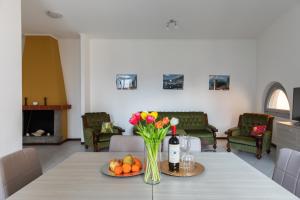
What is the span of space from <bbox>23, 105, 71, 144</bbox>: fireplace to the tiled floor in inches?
10.7

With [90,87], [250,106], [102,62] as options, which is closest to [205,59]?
[250,106]

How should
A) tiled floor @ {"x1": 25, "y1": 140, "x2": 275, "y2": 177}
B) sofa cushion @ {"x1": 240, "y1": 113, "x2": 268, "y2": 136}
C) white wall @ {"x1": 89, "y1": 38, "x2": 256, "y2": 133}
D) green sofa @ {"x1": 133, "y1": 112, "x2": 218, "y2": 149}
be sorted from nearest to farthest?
tiled floor @ {"x1": 25, "y1": 140, "x2": 275, "y2": 177} < sofa cushion @ {"x1": 240, "y1": 113, "x2": 268, "y2": 136} < green sofa @ {"x1": 133, "y1": 112, "x2": 218, "y2": 149} < white wall @ {"x1": 89, "y1": 38, "x2": 256, "y2": 133}

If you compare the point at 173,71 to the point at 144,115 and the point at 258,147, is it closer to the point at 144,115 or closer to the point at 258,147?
the point at 258,147

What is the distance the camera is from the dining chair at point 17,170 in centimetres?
131

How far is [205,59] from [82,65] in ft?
11.3

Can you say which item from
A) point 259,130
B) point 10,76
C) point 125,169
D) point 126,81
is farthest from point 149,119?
point 126,81

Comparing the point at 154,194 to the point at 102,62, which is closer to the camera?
the point at 154,194

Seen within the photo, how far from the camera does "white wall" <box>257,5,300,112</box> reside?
Result: 437 centimetres

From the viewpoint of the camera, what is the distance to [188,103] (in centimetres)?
625

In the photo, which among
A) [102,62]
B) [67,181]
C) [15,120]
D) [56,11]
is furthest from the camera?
[102,62]

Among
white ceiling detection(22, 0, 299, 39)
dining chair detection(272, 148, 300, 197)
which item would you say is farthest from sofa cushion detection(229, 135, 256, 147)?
dining chair detection(272, 148, 300, 197)

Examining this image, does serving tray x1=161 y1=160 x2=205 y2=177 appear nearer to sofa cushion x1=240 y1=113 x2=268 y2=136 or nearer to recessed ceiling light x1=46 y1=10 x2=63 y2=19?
sofa cushion x1=240 y1=113 x2=268 y2=136

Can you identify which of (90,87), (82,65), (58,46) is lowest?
(90,87)

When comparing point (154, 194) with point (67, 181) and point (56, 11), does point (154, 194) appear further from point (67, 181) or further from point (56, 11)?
point (56, 11)
